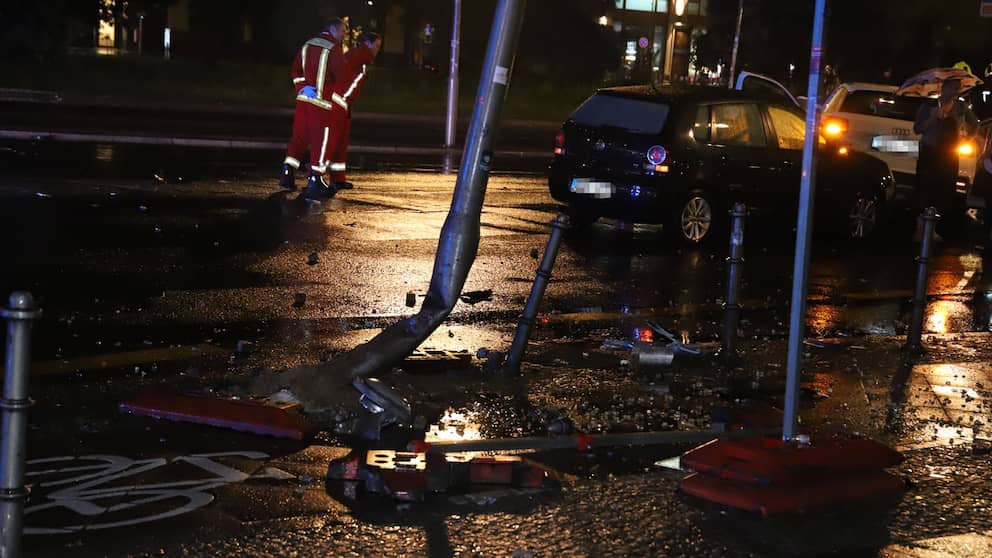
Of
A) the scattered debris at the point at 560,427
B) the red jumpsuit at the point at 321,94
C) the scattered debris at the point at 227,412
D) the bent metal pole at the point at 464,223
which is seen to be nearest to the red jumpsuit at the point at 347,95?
the red jumpsuit at the point at 321,94

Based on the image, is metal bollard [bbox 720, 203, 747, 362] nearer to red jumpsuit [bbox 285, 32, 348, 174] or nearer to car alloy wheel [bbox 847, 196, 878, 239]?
car alloy wheel [bbox 847, 196, 878, 239]

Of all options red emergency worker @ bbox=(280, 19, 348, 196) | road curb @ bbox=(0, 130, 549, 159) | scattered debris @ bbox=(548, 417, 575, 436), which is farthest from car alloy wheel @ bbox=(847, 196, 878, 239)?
scattered debris @ bbox=(548, 417, 575, 436)

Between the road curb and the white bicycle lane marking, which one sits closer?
the white bicycle lane marking

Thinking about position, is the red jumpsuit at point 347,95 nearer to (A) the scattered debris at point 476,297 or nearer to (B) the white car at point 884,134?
(A) the scattered debris at point 476,297

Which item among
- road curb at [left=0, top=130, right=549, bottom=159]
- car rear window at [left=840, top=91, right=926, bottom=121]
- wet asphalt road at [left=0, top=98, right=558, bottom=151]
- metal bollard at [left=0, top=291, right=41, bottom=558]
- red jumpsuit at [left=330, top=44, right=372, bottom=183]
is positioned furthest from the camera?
wet asphalt road at [left=0, top=98, right=558, bottom=151]

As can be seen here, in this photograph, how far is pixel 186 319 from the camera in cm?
890

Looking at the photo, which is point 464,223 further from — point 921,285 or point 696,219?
point 696,219

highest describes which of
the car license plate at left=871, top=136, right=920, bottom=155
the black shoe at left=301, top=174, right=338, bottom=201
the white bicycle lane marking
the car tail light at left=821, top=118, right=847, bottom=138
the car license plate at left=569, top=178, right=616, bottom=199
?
the car tail light at left=821, top=118, right=847, bottom=138

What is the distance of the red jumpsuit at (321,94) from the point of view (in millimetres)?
15234

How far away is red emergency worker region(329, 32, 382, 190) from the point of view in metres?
15.6

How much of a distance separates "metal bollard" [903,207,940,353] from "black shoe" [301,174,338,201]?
776 cm

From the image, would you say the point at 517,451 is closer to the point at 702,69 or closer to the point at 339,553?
the point at 339,553

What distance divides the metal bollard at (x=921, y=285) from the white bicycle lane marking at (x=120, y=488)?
4845 millimetres

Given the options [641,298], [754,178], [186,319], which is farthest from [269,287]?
[754,178]
